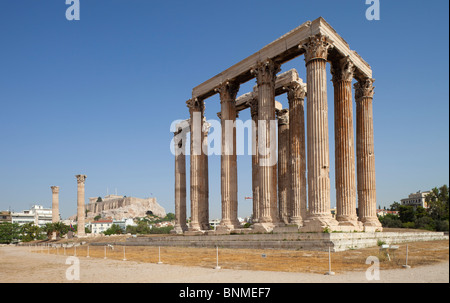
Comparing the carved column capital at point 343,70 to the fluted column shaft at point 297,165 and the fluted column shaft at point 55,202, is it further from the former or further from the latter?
the fluted column shaft at point 55,202

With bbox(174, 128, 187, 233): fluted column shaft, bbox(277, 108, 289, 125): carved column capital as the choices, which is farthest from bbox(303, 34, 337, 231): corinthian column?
bbox(174, 128, 187, 233): fluted column shaft

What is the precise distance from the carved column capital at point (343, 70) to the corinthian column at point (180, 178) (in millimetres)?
23451

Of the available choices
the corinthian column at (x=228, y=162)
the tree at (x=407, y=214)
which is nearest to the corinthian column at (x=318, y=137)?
the corinthian column at (x=228, y=162)

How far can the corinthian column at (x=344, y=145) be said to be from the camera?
29.1 metres

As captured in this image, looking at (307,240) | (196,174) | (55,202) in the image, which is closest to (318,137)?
(307,240)

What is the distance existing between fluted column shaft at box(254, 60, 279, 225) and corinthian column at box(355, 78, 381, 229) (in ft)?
24.8

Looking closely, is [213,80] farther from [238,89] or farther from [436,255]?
[436,255]

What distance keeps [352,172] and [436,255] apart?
11798mm

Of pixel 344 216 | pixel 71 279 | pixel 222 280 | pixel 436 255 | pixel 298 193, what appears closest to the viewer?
pixel 222 280

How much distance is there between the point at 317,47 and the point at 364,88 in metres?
8.67

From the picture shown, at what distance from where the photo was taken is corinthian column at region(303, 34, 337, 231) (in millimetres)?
26203

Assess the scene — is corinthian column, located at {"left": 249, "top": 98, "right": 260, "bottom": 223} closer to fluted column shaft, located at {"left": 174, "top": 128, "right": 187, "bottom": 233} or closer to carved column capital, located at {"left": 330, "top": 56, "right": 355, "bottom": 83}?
carved column capital, located at {"left": 330, "top": 56, "right": 355, "bottom": 83}

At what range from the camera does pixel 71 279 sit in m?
15.1

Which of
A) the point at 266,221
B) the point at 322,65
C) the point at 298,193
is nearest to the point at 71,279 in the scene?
the point at 266,221
